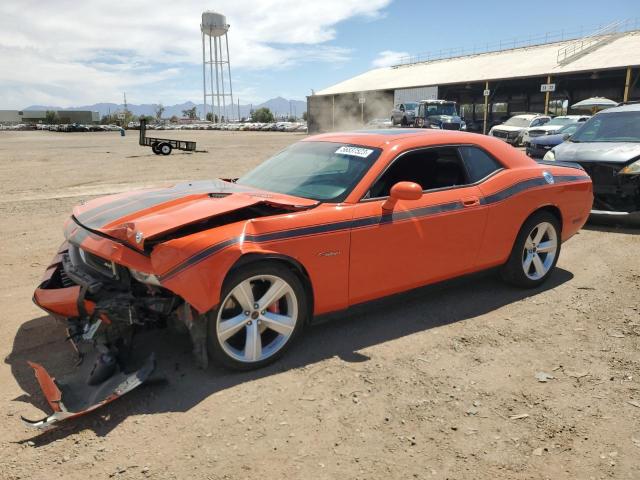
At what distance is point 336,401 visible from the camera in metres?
3.02

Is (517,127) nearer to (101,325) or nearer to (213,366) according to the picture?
(213,366)

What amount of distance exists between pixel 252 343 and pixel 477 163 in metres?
2.57

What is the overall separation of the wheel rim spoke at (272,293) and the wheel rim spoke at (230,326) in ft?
0.49

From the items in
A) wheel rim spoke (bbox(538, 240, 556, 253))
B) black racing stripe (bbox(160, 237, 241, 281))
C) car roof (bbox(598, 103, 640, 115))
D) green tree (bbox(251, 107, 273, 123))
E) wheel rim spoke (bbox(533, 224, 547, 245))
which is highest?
green tree (bbox(251, 107, 273, 123))

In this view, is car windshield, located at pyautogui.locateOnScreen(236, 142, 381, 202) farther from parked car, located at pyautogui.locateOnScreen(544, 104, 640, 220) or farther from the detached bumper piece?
parked car, located at pyautogui.locateOnScreen(544, 104, 640, 220)

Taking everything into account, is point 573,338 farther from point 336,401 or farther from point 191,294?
point 191,294

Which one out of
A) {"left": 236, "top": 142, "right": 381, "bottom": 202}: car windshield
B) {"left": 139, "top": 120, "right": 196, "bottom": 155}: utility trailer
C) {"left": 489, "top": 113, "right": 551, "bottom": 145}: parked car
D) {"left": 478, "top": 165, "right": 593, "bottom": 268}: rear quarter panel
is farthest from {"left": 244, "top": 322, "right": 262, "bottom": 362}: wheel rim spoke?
{"left": 489, "top": 113, "right": 551, "bottom": 145}: parked car

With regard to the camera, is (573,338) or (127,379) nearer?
(127,379)

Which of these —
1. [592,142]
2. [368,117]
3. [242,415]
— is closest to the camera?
[242,415]

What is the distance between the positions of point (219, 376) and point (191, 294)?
69 centimetres

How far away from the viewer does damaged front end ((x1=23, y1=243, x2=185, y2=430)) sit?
9.27 feet

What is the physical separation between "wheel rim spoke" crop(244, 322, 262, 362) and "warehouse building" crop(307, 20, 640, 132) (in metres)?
35.7

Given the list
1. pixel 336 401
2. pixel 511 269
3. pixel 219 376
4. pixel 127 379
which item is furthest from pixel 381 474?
pixel 511 269

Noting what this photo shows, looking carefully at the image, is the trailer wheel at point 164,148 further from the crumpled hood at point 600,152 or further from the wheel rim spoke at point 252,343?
the wheel rim spoke at point 252,343
